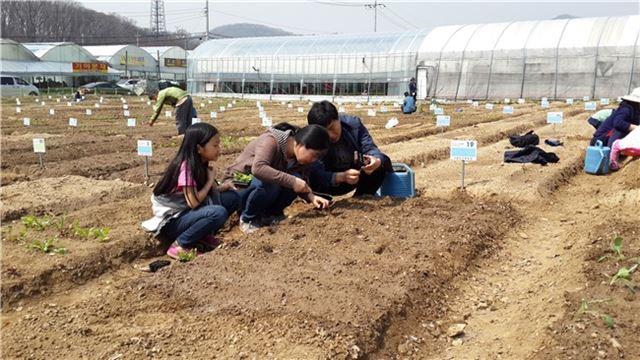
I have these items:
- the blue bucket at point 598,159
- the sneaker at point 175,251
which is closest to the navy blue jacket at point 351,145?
the sneaker at point 175,251

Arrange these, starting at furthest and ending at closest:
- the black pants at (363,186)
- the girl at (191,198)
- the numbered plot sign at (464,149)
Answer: the numbered plot sign at (464,149), the black pants at (363,186), the girl at (191,198)

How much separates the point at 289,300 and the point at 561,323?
4.91ft

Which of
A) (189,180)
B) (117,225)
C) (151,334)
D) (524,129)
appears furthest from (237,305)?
(524,129)

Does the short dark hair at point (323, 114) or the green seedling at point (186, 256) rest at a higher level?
the short dark hair at point (323, 114)

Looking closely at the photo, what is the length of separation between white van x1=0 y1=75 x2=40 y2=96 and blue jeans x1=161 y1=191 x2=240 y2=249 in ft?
110

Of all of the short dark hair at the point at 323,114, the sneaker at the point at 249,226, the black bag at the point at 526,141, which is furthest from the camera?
the black bag at the point at 526,141

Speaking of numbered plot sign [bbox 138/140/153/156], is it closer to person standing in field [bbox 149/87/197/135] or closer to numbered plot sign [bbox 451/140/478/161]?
person standing in field [bbox 149/87/197/135]

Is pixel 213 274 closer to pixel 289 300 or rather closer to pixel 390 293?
pixel 289 300

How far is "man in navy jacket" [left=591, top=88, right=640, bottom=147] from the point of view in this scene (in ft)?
25.3

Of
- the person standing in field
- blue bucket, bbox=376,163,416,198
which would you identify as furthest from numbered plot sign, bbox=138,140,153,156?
blue bucket, bbox=376,163,416,198

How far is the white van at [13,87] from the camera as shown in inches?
1318

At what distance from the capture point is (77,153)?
10156 millimetres

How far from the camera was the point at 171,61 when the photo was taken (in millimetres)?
62875

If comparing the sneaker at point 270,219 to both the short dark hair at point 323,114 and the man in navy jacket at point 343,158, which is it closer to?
the man in navy jacket at point 343,158
